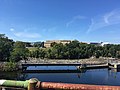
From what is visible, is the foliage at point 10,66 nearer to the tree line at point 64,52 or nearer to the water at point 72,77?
the water at point 72,77

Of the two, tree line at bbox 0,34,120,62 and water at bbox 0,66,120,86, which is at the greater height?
tree line at bbox 0,34,120,62

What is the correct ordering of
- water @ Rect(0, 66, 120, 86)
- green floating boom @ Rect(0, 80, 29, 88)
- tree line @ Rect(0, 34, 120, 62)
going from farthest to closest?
tree line @ Rect(0, 34, 120, 62) < water @ Rect(0, 66, 120, 86) < green floating boom @ Rect(0, 80, 29, 88)

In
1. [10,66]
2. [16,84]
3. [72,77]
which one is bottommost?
[72,77]

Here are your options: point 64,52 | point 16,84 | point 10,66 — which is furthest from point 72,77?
point 64,52

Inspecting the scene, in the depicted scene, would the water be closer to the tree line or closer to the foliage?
the foliage

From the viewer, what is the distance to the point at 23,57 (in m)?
136

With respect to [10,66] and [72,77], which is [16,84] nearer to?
[72,77]

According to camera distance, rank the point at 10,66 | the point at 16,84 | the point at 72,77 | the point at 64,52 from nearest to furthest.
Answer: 1. the point at 16,84
2. the point at 72,77
3. the point at 10,66
4. the point at 64,52

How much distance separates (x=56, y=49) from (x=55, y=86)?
167m

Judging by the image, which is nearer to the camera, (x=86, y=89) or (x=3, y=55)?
(x=86, y=89)

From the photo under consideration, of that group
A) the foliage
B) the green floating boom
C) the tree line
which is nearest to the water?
the foliage

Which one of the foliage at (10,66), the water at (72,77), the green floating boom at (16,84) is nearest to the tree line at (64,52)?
the foliage at (10,66)

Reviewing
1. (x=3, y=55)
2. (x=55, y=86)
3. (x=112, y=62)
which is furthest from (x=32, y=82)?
(x=112, y=62)

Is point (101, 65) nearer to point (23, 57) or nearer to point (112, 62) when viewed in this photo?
point (112, 62)
